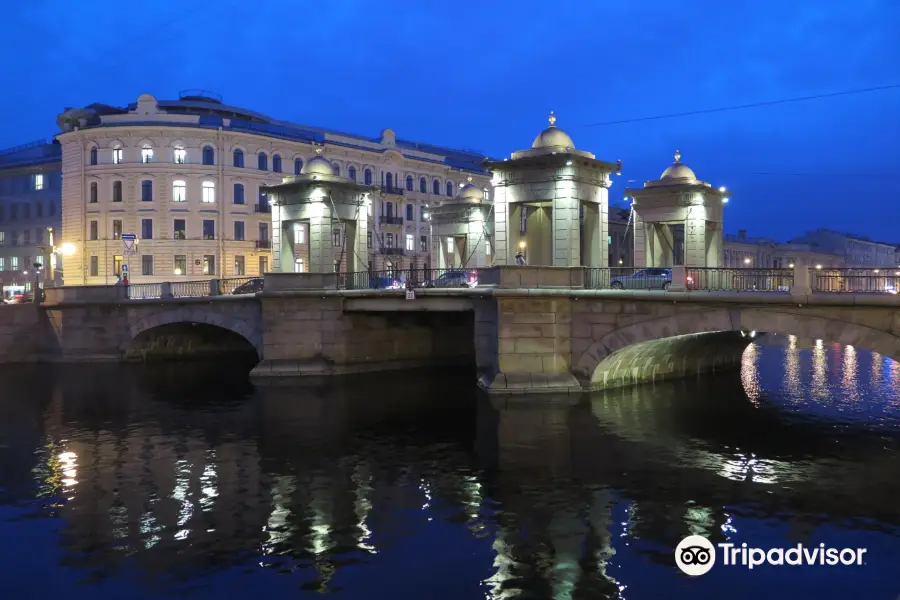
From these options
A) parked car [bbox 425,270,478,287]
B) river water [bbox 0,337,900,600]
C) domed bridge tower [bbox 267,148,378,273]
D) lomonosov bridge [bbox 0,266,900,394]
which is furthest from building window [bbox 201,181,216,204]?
river water [bbox 0,337,900,600]

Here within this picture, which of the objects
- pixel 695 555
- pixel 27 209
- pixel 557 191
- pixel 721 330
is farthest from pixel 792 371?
pixel 27 209

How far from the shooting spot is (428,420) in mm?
25781

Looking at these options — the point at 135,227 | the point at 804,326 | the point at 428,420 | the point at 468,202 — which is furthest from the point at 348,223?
the point at 135,227

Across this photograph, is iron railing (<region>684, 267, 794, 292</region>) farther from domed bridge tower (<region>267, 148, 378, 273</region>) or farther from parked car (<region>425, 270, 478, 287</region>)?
domed bridge tower (<region>267, 148, 378, 273</region>)

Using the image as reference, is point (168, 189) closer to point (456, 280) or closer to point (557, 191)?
point (456, 280)

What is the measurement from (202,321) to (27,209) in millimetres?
41694

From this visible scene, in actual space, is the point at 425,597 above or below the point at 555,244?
below

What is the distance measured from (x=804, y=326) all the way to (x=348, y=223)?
79.7ft

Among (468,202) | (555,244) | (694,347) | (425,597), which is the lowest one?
(425,597)

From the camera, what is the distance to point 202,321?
40.1 m

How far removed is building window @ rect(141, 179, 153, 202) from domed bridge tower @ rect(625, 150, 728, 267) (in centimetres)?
3992

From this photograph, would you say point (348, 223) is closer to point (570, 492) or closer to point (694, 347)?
point (694, 347)

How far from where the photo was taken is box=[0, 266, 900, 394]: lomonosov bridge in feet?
76.4

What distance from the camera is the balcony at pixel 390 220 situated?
234ft
